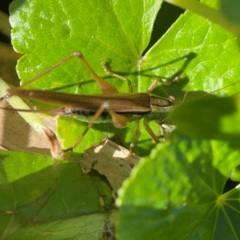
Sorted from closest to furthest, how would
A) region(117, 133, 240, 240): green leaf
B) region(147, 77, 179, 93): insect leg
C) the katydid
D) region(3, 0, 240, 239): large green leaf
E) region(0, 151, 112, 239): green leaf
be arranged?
region(117, 133, 240, 240): green leaf < the katydid < region(0, 151, 112, 239): green leaf < region(3, 0, 240, 239): large green leaf < region(147, 77, 179, 93): insect leg

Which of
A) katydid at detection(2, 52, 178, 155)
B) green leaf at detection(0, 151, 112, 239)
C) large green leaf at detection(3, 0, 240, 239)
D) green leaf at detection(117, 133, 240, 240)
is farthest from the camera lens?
large green leaf at detection(3, 0, 240, 239)

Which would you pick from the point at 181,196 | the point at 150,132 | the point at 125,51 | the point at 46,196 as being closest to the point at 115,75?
the point at 125,51

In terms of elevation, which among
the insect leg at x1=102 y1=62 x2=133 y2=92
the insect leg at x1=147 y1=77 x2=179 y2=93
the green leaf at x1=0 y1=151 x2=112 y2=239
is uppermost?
the insect leg at x1=102 y1=62 x2=133 y2=92

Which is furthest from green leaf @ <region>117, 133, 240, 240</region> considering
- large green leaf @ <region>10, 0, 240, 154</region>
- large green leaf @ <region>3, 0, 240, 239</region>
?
large green leaf @ <region>10, 0, 240, 154</region>

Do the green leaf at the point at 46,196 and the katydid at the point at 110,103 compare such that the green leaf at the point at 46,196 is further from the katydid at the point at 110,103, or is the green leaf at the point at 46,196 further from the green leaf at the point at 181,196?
the green leaf at the point at 181,196

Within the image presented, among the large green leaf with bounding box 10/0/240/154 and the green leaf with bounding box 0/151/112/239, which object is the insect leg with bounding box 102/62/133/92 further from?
the green leaf with bounding box 0/151/112/239

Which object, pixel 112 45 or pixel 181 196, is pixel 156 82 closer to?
pixel 112 45

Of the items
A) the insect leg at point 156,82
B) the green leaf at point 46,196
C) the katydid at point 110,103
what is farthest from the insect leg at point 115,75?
the green leaf at point 46,196
